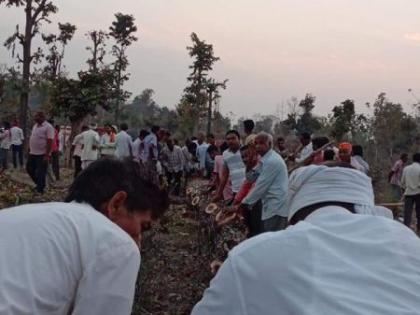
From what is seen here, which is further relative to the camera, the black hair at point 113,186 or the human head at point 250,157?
the human head at point 250,157

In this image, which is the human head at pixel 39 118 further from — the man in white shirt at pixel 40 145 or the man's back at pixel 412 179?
the man's back at pixel 412 179

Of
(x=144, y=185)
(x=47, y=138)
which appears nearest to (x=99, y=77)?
(x=47, y=138)

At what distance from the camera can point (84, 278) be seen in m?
1.81

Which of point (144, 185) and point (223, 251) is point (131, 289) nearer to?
point (144, 185)

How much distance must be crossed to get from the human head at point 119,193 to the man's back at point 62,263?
0.16 m

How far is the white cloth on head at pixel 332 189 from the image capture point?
195 cm

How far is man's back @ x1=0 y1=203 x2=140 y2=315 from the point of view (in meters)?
1.76

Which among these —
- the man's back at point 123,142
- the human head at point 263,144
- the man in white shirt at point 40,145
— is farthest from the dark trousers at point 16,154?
the human head at point 263,144

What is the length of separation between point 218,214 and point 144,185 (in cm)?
638

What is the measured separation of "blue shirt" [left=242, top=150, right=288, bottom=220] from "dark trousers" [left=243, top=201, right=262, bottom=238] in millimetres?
521

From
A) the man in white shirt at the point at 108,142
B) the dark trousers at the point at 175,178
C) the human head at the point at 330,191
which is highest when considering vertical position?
the human head at the point at 330,191

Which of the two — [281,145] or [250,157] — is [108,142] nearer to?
[281,145]

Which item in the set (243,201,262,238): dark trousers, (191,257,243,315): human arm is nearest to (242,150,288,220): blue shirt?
(243,201,262,238): dark trousers

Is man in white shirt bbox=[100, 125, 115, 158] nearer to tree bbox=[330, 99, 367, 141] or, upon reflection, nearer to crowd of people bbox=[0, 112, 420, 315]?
tree bbox=[330, 99, 367, 141]
